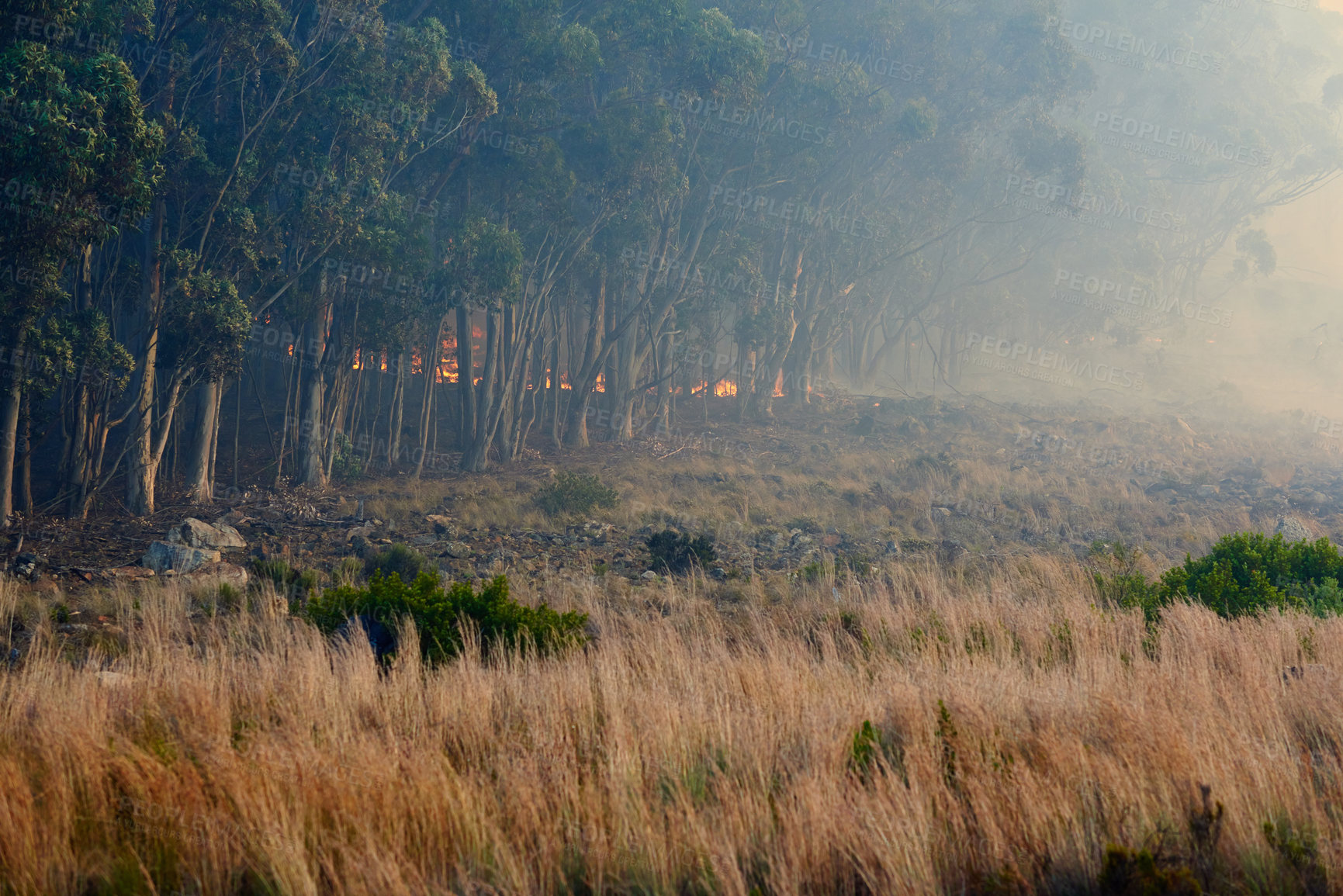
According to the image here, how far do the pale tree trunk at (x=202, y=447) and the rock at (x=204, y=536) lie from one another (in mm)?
2954

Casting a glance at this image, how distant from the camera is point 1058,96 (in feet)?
98.6

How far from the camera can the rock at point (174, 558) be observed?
10.6m

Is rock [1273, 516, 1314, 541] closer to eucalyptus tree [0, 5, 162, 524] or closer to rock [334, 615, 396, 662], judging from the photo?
rock [334, 615, 396, 662]

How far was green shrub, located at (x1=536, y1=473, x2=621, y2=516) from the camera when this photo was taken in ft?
52.6

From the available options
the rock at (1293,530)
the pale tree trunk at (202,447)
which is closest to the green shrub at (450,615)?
the pale tree trunk at (202,447)

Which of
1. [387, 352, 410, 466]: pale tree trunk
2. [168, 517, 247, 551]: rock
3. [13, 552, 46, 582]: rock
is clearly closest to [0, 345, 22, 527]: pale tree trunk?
[13, 552, 46, 582]: rock

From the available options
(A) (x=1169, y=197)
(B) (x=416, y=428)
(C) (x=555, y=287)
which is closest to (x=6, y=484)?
(B) (x=416, y=428)

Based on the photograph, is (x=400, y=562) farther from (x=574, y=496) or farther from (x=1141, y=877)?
(x=1141, y=877)

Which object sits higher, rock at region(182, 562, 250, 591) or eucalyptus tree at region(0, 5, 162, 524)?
eucalyptus tree at region(0, 5, 162, 524)

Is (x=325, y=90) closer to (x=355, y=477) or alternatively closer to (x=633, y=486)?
(x=355, y=477)

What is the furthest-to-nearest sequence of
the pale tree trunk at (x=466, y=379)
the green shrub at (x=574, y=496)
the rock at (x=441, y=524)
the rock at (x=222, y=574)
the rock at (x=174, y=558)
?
the pale tree trunk at (x=466, y=379)
the green shrub at (x=574, y=496)
the rock at (x=441, y=524)
the rock at (x=174, y=558)
the rock at (x=222, y=574)

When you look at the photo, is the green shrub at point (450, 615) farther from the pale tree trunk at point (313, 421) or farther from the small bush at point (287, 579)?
the pale tree trunk at point (313, 421)

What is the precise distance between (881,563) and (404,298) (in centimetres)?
1197

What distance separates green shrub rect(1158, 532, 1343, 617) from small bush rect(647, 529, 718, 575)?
18.8 feet
